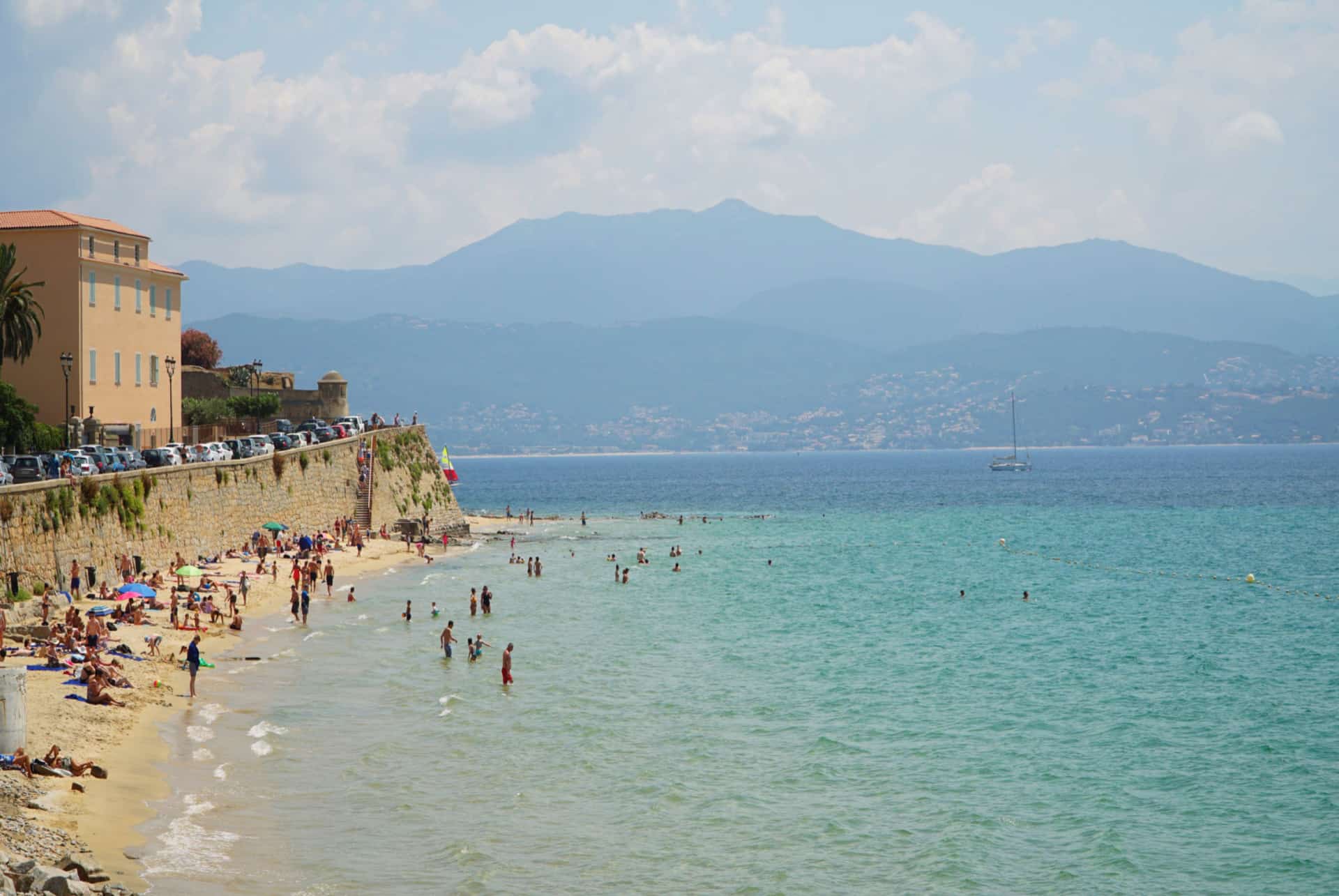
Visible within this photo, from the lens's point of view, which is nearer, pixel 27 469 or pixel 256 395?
pixel 27 469

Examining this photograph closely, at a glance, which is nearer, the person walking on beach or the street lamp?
the person walking on beach

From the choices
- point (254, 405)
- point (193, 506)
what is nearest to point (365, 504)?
point (254, 405)

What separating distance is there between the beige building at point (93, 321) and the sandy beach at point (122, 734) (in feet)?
57.5

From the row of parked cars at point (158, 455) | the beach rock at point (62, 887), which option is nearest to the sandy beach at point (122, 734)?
the beach rock at point (62, 887)

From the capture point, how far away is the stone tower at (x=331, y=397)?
76.2 m

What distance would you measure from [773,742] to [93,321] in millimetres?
36986

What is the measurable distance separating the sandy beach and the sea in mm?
415

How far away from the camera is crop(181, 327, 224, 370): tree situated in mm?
79562

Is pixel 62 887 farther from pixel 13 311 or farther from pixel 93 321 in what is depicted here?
pixel 93 321

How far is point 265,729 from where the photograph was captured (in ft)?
81.7

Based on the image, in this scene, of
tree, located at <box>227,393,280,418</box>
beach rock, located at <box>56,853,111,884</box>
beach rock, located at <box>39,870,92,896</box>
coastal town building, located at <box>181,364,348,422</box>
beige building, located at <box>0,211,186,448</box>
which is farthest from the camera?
coastal town building, located at <box>181,364,348,422</box>

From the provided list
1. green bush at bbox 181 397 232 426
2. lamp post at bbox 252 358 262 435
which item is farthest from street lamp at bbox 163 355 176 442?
lamp post at bbox 252 358 262 435

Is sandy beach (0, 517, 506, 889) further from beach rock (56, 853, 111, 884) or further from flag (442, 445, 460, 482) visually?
flag (442, 445, 460, 482)

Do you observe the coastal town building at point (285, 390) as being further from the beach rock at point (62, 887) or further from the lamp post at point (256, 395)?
the beach rock at point (62, 887)
